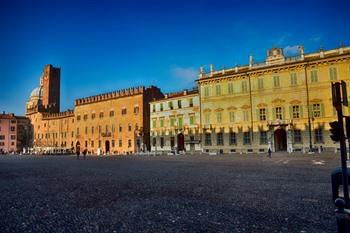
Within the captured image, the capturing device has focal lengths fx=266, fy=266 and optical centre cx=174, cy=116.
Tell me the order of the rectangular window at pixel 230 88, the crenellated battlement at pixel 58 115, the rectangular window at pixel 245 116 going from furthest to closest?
the crenellated battlement at pixel 58 115 < the rectangular window at pixel 230 88 < the rectangular window at pixel 245 116

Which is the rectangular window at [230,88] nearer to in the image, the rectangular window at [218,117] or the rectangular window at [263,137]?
the rectangular window at [218,117]

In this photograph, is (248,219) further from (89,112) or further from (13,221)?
(89,112)

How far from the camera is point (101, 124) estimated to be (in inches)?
2616

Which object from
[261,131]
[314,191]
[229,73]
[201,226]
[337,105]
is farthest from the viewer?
[229,73]

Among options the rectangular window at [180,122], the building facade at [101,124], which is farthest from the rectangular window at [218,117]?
the building facade at [101,124]

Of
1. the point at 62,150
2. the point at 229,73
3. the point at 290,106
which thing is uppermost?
the point at 229,73

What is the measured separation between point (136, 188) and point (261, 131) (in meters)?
33.4

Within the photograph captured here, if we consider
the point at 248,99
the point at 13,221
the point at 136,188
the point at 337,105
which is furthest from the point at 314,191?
the point at 248,99

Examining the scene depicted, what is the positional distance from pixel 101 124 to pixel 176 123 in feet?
82.5

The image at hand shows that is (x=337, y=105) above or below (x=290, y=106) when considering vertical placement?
below

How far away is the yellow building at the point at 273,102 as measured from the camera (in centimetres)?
3553

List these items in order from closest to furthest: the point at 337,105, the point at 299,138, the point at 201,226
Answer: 1. the point at 337,105
2. the point at 201,226
3. the point at 299,138

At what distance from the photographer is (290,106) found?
38062 millimetres

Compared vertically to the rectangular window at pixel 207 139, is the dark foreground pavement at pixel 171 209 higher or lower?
lower
